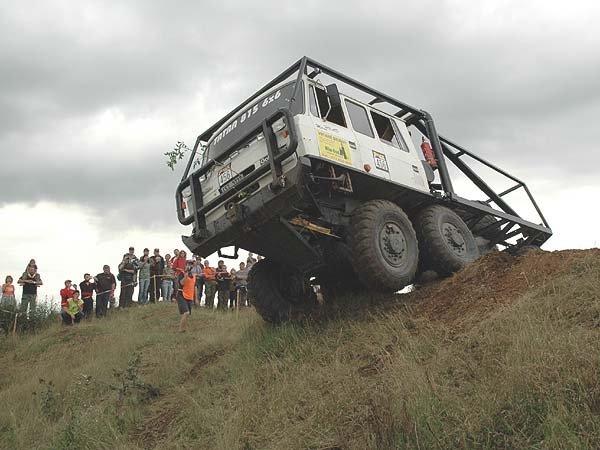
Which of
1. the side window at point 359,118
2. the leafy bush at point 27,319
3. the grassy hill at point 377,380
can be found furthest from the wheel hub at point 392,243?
the leafy bush at point 27,319

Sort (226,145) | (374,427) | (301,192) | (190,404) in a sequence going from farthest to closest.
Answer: (226,145), (190,404), (301,192), (374,427)

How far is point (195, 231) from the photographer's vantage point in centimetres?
673

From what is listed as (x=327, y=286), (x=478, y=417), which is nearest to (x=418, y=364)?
(x=478, y=417)

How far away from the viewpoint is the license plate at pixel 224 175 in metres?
6.65

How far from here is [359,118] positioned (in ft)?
24.3

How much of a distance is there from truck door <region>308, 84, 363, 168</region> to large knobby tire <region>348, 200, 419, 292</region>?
641mm

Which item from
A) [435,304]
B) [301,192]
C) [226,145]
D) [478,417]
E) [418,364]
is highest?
[226,145]

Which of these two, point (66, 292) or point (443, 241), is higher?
point (66, 292)

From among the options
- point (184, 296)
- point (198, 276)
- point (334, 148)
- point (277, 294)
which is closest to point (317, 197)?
point (334, 148)

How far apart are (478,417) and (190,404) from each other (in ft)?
11.8

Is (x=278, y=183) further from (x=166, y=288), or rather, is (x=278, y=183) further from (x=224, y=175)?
(x=166, y=288)

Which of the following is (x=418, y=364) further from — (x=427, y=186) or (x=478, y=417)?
(x=427, y=186)

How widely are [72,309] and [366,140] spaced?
29.6 feet

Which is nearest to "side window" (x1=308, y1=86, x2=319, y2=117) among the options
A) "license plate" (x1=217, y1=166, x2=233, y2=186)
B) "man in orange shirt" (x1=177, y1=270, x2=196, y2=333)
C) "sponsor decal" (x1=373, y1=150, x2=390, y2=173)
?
"sponsor decal" (x1=373, y1=150, x2=390, y2=173)
